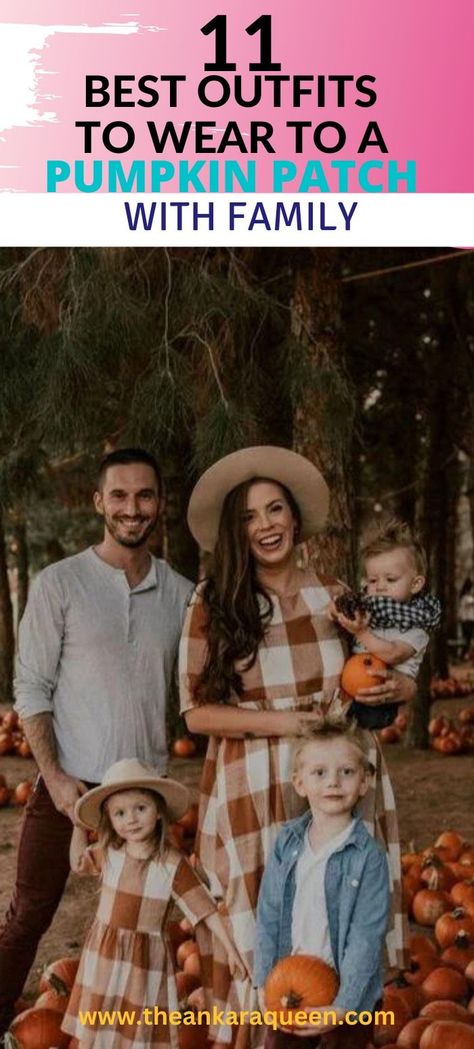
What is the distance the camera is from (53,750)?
2.50 m

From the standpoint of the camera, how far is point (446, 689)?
8.99 m

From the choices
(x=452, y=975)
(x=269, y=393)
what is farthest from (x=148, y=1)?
(x=452, y=975)

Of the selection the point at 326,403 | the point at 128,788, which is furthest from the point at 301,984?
the point at 326,403

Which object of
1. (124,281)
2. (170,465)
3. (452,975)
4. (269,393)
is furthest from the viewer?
(170,465)

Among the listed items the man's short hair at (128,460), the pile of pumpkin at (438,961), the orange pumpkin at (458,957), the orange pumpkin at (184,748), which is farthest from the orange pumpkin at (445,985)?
the orange pumpkin at (184,748)

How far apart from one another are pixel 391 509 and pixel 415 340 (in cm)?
286

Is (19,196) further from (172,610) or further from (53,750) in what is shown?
(53,750)

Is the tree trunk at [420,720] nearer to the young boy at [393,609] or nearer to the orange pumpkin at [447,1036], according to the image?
the orange pumpkin at [447,1036]

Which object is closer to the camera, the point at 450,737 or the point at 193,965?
the point at 193,965

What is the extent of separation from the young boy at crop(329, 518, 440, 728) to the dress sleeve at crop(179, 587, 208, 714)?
0.26 m

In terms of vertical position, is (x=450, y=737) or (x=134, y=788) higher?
(x=134, y=788)

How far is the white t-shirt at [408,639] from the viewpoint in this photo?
2.24 metres

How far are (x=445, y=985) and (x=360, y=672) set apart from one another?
46.7 inches

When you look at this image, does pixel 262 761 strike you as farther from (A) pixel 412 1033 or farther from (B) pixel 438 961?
(B) pixel 438 961
